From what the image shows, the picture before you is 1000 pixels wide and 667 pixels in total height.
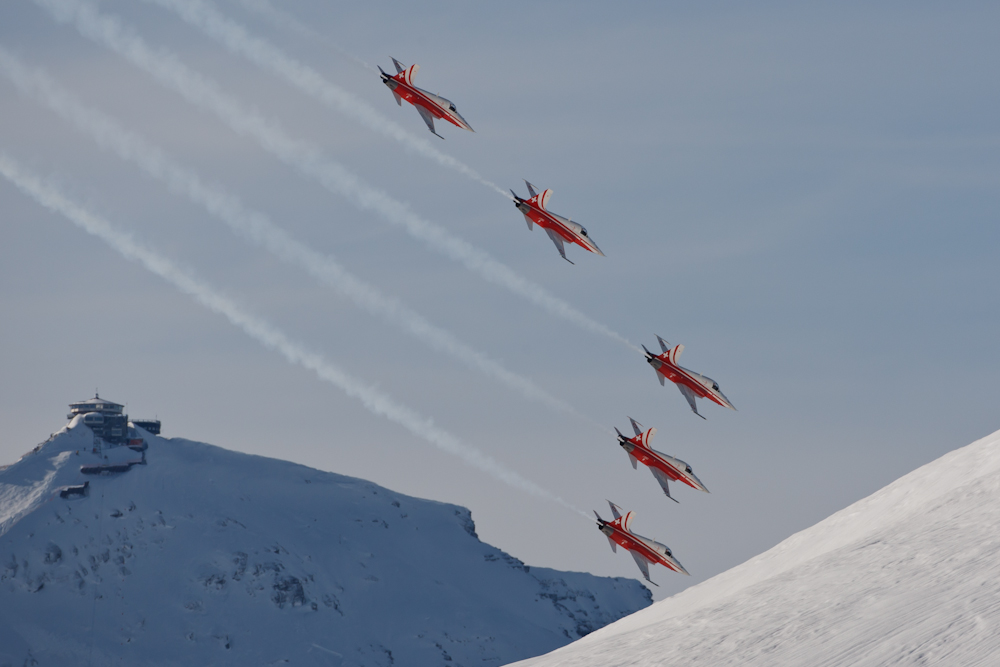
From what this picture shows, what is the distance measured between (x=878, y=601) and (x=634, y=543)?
114 ft

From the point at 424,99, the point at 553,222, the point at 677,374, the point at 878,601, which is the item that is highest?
the point at 424,99

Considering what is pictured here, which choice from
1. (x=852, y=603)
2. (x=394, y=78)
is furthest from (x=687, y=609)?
(x=394, y=78)

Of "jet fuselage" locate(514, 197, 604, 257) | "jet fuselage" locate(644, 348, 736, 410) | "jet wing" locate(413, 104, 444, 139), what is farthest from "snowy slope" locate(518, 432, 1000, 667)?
"jet wing" locate(413, 104, 444, 139)

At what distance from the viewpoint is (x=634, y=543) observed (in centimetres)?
12088

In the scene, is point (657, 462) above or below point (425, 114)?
below

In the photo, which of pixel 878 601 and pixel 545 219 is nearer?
pixel 878 601

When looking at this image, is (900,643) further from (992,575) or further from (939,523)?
(939,523)

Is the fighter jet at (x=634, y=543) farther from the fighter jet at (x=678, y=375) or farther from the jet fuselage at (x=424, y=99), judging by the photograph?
the jet fuselage at (x=424, y=99)

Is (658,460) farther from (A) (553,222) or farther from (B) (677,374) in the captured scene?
(A) (553,222)

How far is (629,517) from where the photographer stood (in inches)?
4749

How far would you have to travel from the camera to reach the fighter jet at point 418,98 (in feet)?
358

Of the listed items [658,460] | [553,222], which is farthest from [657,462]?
[553,222]

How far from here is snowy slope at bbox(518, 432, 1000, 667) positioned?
8062 cm

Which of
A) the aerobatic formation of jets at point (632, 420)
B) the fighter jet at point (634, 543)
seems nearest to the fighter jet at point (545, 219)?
the aerobatic formation of jets at point (632, 420)
